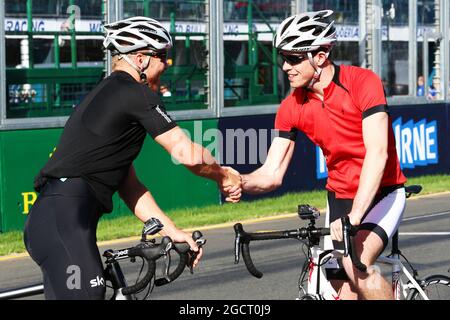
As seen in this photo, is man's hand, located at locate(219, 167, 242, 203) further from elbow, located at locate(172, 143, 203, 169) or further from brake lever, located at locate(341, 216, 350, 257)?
brake lever, located at locate(341, 216, 350, 257)

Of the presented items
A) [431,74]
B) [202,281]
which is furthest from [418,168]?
[202,281]

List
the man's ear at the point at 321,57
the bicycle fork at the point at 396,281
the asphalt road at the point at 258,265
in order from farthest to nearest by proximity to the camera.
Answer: the asphalt road at the point at 258,265 → the bicycle fork at the point at 396,281 → the man's ear at the point at 321,57

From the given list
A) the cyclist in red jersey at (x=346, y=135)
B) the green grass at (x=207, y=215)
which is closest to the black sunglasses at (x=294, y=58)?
the cyclist in red jersey at (x=346, y=135)

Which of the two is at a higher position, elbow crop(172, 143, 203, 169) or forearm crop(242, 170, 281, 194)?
elbow crop(172, 143, 203, 169)

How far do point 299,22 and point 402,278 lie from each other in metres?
1.63

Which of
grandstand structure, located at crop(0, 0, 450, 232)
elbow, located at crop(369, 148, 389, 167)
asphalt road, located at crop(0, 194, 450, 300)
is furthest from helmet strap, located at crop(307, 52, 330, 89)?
grandstand structure, located at crop(0, 0, 450, 232)

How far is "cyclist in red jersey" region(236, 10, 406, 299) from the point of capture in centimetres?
628

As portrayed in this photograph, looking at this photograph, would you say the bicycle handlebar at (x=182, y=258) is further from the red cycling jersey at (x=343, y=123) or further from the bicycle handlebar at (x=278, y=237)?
the red cycling jersey at (x=343, y=123)

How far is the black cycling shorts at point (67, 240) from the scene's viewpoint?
207 inches

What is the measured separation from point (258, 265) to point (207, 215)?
4.47 meters

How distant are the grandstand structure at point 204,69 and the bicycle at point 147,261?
9137mm

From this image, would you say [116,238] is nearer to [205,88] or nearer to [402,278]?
[205,88]

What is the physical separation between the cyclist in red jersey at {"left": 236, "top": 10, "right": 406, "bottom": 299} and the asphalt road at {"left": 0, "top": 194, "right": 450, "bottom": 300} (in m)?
3.27

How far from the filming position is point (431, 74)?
2264 cm
